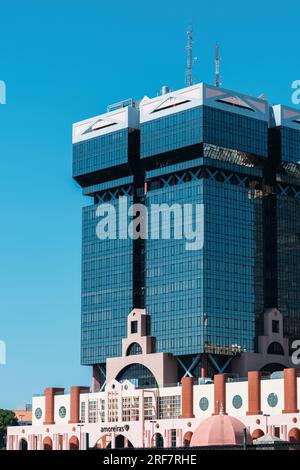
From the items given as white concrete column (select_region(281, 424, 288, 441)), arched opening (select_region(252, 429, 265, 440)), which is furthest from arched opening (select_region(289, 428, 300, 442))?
arched opening (select_region(252, 429, 265, 440))

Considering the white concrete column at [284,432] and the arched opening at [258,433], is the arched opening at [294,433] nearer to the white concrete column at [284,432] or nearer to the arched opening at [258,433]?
the white concrete column at [284,432]

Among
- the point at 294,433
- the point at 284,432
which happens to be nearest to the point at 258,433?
the point at 284,432

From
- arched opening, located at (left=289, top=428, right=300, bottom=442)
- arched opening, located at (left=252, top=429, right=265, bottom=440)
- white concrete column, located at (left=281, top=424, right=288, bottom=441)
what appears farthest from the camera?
arched opening, located at (left=252, top=429, right=265, bottom=440)

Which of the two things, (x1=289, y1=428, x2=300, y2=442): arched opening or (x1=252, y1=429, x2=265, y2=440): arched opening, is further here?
(x1=252, y1=429, x2=265, y2=440): arched opening

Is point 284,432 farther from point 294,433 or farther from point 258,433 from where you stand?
point 258,433

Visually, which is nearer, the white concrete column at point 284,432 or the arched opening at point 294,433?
the arched opening at point 294,433

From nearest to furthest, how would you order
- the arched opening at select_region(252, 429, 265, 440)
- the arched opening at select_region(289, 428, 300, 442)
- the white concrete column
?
1. the arched opening at select_region(289, 428, 300, 442)
2. the white concrete column
3. the arched opening at select_region(252, 429, 265, 440)

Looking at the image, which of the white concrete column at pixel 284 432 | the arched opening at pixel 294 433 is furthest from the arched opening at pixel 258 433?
the arched opening at pixel 294 433

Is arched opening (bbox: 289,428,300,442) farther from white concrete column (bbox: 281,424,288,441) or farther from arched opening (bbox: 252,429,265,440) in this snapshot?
arched opening (bbox: 252,429,265,440)
